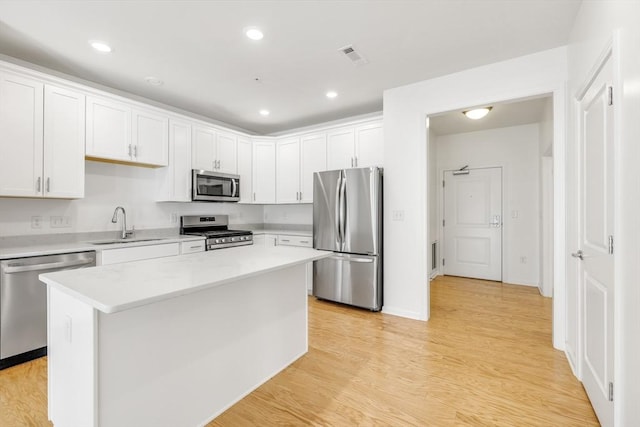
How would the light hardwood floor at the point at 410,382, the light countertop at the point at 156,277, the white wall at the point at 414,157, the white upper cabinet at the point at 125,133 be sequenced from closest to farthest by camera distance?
1. the light countertop at the point at 156,277
2. the light hardwood floor at the point at 410,382
3. the white wall at the point at 414,157
4. the white upper cabinet at the point at 125,133

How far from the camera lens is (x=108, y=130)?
3.11 metres

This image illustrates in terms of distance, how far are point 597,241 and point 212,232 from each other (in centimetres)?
408

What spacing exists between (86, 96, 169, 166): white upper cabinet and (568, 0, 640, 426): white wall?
3988 mm

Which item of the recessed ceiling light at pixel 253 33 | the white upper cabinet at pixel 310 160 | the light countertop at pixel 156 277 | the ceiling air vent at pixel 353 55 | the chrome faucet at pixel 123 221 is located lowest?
the light countertop at pixel 156 277

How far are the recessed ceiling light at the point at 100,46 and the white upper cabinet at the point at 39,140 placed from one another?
0.59 metres

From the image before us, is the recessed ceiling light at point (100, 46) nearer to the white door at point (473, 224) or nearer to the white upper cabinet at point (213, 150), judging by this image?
the white upper cabinet at point (213, 150)

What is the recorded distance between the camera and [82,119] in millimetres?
2908

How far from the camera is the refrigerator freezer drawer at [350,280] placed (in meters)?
3.52

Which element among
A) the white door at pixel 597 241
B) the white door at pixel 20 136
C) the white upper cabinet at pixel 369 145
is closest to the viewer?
the white door at pixel 597 241

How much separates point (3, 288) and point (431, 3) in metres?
3.82

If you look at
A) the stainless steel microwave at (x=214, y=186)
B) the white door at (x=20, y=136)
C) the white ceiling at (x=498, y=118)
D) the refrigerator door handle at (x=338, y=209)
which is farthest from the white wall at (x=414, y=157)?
the white door at (x=20, y=136)

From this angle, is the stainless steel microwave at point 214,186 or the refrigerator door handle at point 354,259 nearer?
the refrigerator door handle at point 354,259

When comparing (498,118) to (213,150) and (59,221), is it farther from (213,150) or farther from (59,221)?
(59,221)

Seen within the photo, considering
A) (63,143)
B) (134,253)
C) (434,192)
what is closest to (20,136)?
(63,143)
